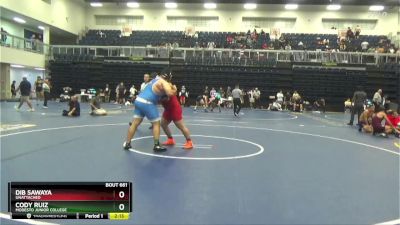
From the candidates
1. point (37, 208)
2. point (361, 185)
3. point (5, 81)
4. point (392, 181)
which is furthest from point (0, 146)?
point (5, 81)

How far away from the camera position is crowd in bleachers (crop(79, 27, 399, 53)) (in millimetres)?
29609

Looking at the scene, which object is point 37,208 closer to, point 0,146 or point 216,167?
point 216,167

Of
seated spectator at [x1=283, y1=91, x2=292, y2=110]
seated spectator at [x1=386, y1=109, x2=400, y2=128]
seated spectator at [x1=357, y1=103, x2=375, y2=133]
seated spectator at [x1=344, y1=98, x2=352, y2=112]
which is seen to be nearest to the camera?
seated spectator at [x1=386, y1=109, x2=400, y2=128]

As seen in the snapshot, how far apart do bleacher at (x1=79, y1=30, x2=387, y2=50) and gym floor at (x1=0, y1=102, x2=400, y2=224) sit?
75.2ft

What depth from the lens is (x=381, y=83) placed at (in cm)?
2602

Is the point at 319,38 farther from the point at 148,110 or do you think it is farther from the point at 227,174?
the point at 227,174

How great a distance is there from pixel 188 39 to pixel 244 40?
16.1 ft

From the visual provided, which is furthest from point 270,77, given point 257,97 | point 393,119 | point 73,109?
point 73,109

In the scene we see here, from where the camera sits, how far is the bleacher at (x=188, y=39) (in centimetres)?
3175

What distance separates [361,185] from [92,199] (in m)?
3.88

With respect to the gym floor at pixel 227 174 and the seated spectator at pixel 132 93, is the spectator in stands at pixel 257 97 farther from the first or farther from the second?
the gym floor at pixel 227 174

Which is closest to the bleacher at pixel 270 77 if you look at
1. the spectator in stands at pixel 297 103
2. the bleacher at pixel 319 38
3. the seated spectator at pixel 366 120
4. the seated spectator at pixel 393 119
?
the spectator in stands at pixel 297 103

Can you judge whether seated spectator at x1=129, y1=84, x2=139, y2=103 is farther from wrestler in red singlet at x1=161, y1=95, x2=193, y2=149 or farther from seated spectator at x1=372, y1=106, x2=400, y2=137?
wrestler in red singlet at x1=161, y1=95, x2=193, y2=149
